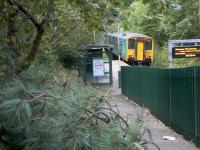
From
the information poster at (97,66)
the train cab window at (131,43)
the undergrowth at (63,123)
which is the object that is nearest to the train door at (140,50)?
the train cab window at (131,43)

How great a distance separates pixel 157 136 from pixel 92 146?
841 cm

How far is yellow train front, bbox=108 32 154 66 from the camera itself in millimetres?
51469

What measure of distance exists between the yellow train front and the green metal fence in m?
30.9

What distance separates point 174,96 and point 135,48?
38.4 metres

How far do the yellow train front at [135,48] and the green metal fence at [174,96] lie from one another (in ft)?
101

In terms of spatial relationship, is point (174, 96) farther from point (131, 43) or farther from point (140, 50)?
point (140, 50)

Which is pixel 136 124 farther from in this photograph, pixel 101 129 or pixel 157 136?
pixel 157 136

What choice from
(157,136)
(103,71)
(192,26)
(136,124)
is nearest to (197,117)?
(157,136)

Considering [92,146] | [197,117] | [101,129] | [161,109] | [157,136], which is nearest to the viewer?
[92,146]

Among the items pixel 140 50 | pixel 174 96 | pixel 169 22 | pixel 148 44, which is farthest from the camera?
pixel 148 44

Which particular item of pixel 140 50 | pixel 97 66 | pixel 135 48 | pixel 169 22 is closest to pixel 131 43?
pixel 135 48

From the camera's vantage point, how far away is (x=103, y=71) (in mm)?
33062

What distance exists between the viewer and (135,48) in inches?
2039

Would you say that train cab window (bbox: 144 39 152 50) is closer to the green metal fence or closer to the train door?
the train door
